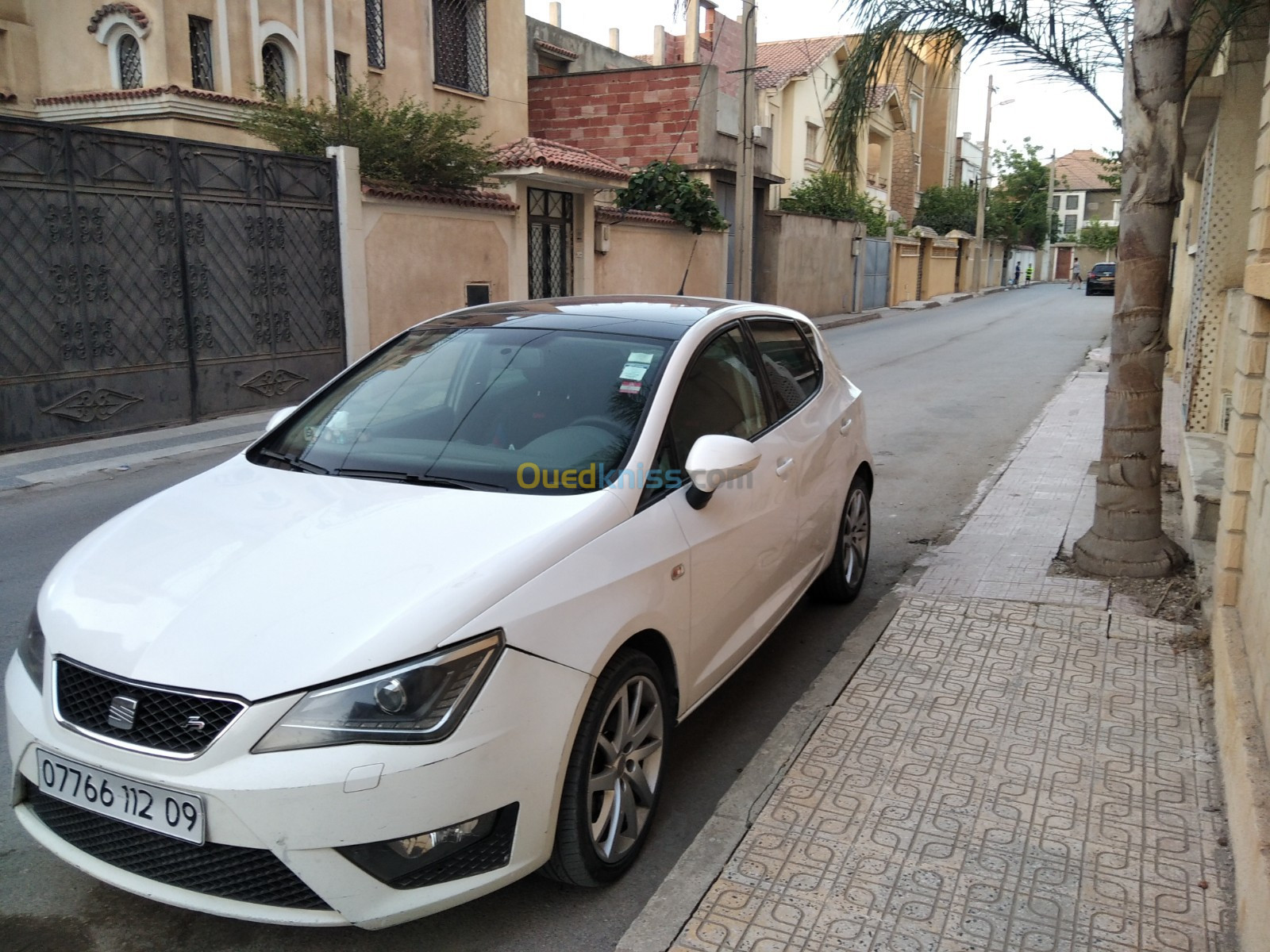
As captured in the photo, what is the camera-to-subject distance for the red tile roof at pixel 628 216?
19.1 m

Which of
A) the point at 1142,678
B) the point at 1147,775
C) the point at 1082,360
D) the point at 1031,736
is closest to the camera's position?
the point at 1147,775

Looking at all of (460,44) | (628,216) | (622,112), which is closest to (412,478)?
(628,216)

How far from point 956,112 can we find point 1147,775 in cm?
6327

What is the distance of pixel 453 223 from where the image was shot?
49.4 ft

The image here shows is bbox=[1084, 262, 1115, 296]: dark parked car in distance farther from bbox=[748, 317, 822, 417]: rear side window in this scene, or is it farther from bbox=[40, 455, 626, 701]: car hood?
bbox=[40, 455, 626, 701]: car hood

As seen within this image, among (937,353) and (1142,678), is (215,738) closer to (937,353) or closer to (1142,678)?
(1142,678)

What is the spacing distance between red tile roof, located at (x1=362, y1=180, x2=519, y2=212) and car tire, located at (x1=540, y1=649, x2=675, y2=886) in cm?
1160

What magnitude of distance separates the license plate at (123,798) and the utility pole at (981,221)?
54252mm

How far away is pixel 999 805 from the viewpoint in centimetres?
348

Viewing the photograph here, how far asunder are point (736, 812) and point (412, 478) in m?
1.55

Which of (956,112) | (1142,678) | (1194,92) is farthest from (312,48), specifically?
(956,112)

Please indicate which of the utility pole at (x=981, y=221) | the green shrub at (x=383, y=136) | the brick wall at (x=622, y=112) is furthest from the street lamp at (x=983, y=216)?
A: the green shrub at (x=383, y=136)

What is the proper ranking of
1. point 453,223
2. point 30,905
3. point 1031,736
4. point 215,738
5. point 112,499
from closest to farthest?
point 215,738
point 30,905
point 1031,736
point 112,499
point 453,223

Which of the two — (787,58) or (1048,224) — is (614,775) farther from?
(1048,224)
